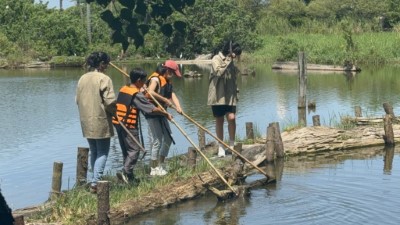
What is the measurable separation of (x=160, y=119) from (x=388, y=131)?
4.77 meters

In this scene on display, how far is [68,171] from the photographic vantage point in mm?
11773

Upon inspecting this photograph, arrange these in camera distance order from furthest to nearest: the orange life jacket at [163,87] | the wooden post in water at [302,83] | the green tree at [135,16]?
the wooden post in water at [302,83], the orange life jacket at [163,87], the green tree at [135,16]

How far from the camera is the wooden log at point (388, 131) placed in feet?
40.9

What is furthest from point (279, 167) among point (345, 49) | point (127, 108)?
point (345, 49)

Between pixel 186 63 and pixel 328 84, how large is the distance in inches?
701

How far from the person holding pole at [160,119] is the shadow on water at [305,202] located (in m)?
0.89

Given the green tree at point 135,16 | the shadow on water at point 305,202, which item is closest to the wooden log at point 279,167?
the shadow on water at point 305,202

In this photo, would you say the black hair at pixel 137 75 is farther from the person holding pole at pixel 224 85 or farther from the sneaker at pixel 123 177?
the person holding pole at pixel 224 85

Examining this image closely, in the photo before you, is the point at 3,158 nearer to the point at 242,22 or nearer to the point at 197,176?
the point at 197,176

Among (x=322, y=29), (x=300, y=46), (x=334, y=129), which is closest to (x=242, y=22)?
(x=322, y=29)

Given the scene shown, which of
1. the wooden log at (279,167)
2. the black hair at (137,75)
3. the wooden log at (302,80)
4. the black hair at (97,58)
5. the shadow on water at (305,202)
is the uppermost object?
the black hair at (97,58)

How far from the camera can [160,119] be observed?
9.69m

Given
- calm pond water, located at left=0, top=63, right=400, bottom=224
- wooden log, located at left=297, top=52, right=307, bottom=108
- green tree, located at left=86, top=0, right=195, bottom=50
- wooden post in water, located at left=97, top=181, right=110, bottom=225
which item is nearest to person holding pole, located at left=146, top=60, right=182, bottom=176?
calm pond water, located at left=0, top=63, right=400, bottom=224

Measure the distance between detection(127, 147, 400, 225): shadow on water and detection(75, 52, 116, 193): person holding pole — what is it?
0.99 meters
